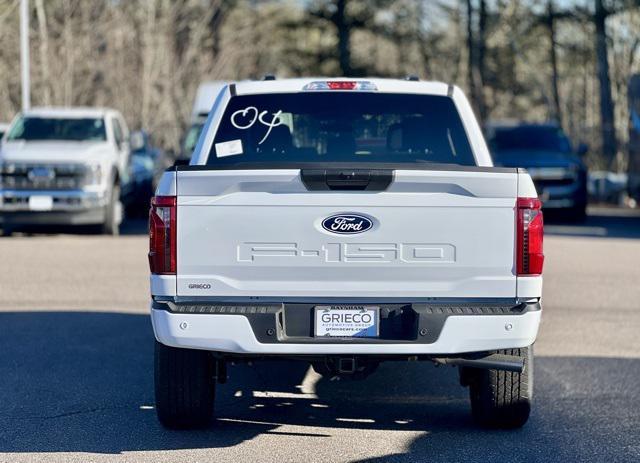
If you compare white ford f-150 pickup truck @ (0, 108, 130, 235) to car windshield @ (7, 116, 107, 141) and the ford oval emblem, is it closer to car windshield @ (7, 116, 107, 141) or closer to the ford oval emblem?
car windshield @ (7, 116, 107, 141)

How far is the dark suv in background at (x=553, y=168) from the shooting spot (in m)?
22.8

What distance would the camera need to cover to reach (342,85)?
24.9 ft

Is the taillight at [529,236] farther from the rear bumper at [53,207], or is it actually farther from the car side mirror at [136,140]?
the car side mirror at [136,140]

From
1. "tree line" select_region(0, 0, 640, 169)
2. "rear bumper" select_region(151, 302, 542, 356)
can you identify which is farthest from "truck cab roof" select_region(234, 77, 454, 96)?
"tree line" select_region(0, 0, 640, 169)

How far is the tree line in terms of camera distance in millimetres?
33594

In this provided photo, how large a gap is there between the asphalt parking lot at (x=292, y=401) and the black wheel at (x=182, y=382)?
15 cm

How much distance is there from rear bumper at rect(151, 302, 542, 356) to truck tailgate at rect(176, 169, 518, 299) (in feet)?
0.28

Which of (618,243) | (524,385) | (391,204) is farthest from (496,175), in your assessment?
(618,243)

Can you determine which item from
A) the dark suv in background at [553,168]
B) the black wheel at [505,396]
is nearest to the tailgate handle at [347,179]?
the black wheel at [505,396]

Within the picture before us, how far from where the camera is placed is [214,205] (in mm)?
6043

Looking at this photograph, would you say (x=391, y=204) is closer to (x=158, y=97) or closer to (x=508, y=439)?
(x=508, y=439)

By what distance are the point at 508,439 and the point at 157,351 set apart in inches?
75.8

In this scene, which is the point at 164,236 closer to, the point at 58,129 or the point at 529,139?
the point at 58,129

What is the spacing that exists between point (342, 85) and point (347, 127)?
12.3 inches
